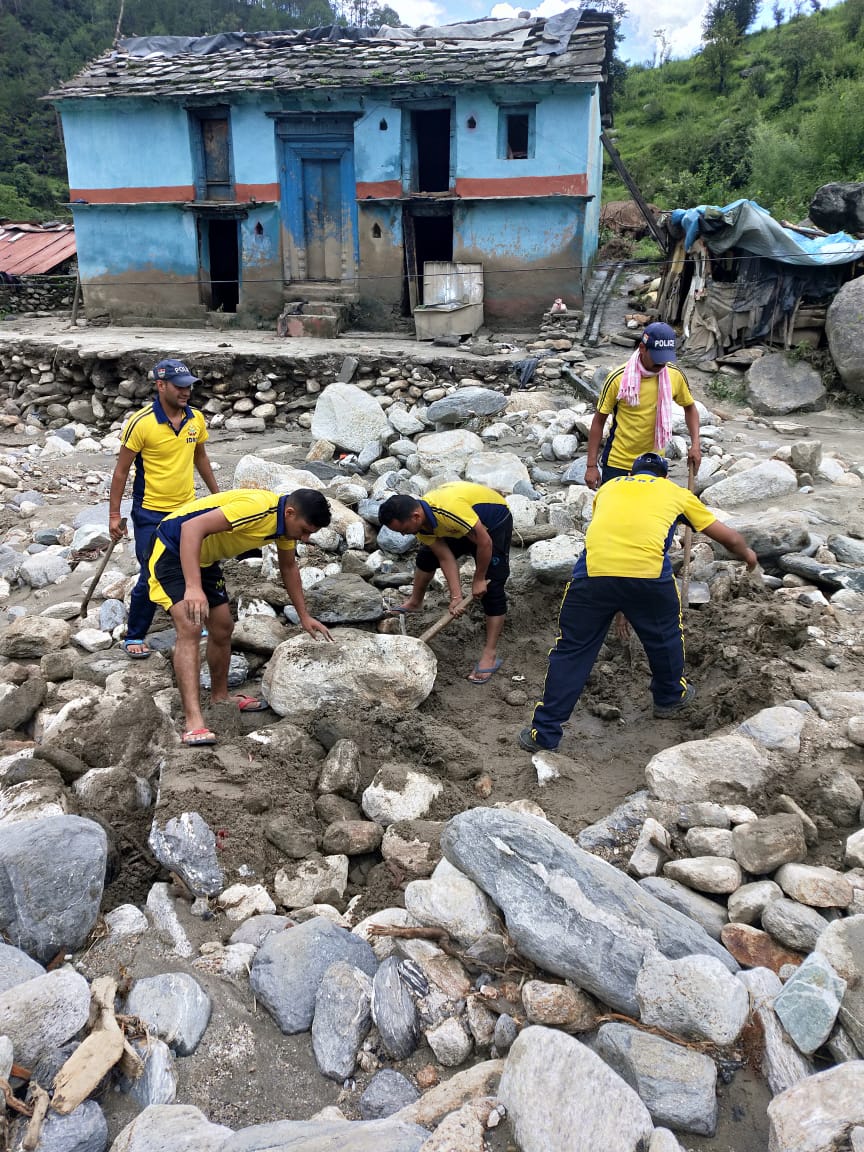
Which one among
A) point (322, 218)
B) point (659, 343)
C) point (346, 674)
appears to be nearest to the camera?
point (346, 674)

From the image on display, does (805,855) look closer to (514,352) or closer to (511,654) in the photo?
(511,654)

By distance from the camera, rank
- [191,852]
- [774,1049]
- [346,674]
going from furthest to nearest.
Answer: [346,674] → [191,852] → [774,1049]

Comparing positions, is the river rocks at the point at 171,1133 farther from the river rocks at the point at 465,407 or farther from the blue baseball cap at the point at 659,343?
the river rocks at the point at 465,407

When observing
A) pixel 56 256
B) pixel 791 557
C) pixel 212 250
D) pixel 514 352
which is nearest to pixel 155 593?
pixel 791 557

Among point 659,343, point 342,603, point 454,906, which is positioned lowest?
point 342,603

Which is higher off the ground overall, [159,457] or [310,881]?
[159,457]

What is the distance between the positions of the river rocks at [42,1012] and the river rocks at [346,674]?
1.84m

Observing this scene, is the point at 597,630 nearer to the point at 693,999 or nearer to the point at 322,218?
the point at 693,999

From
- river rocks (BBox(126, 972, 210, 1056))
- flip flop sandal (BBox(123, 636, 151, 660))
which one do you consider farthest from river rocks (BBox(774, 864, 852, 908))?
flip flop sandal (BBox(123, 636, 151, 660))

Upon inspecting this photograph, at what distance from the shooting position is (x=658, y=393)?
14.9 feet

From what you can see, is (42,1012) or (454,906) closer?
(42,1012)

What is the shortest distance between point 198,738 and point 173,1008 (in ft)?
4.47

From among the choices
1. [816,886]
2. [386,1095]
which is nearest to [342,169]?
[816,886]

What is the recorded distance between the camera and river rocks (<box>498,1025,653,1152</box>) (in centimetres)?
192
